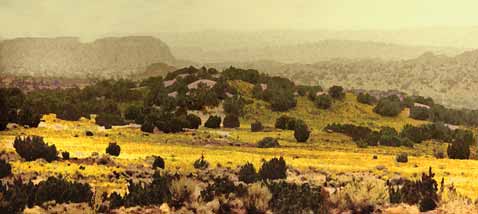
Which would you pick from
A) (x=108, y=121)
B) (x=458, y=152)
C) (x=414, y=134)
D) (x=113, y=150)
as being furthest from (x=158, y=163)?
(x=414, y=134)

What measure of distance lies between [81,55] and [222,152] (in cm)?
16660

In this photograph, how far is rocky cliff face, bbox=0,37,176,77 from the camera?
18075 centimetres

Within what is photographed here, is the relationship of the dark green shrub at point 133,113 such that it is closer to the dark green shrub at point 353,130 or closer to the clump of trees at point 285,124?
the clump of trees at point 285,124

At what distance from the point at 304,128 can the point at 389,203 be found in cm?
2781

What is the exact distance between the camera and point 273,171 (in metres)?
27.3

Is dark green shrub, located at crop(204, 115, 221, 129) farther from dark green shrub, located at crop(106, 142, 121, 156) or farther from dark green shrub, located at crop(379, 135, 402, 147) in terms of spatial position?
dark green shrub, located at crop(106, 142, 121, 156)

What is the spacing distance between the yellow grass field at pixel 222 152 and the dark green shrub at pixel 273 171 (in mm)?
2770

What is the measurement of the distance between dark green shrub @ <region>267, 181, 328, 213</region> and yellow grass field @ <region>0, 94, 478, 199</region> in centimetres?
562

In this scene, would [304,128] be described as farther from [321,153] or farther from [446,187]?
[446,187]

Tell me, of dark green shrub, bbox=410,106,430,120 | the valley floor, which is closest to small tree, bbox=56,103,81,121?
the valley floor

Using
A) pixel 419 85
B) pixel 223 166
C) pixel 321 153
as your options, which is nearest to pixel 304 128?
pixel 321 153

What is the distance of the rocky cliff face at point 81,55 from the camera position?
180750 millimetres

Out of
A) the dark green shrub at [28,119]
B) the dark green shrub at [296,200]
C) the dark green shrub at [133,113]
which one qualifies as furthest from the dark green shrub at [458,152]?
the dark green shrub at [133,113]

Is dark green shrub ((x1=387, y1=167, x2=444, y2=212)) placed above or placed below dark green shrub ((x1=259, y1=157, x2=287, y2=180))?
above
